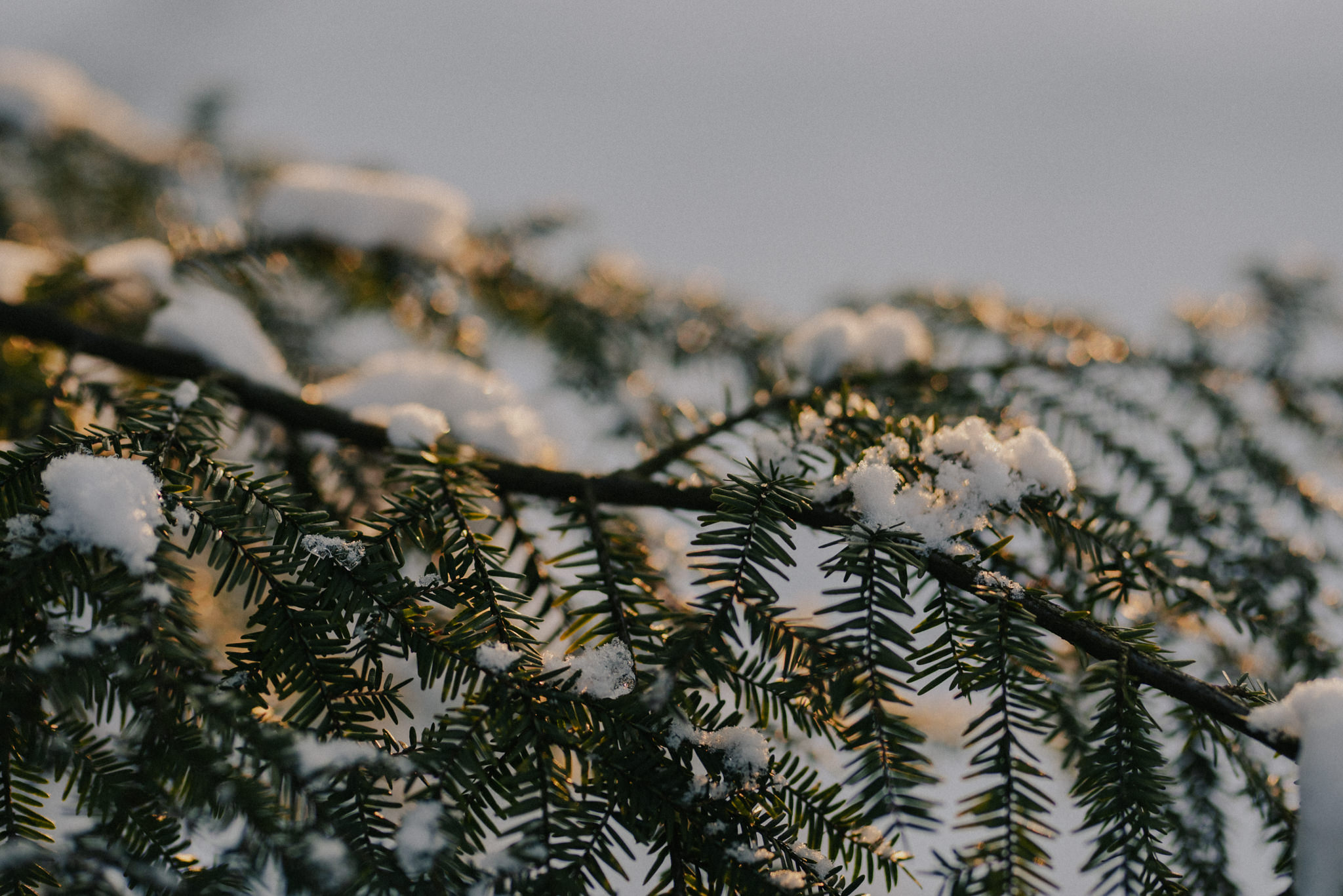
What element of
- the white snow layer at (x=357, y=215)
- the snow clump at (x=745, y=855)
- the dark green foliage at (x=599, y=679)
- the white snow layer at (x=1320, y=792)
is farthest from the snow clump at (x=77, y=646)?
the white snow layer at (x=357, y=215)

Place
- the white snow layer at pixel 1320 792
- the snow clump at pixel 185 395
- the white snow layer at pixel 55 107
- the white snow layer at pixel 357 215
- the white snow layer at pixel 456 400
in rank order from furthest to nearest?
the white snow layer at pixel 55 107
the white snow layer at pixel 357 215
the white snow layer at pixel 456 400
the snow clump at pixel 185 395
the white snow layer at pixel 1320 792

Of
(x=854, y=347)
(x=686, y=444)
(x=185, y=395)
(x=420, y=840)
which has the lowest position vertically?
(x=420, y=840)

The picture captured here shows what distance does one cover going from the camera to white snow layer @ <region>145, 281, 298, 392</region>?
30.3 inches

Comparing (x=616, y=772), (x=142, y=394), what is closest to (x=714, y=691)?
(x=616, y=772)

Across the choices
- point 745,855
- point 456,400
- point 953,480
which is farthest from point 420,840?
point 456,400

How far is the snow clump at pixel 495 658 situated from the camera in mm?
424

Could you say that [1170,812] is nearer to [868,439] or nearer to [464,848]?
[868,439]

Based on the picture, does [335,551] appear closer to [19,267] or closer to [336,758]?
[336,758]

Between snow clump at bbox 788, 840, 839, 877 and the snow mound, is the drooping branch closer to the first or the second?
the snow mound

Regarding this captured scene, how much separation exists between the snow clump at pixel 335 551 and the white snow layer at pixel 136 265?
26.2 inches

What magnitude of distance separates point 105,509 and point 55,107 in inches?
Answer: 70.2

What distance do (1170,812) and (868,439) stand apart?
0.33 meters

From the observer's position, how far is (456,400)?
87 centimetres

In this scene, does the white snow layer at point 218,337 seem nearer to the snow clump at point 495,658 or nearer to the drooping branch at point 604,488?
the drooping branch at point 604,488
